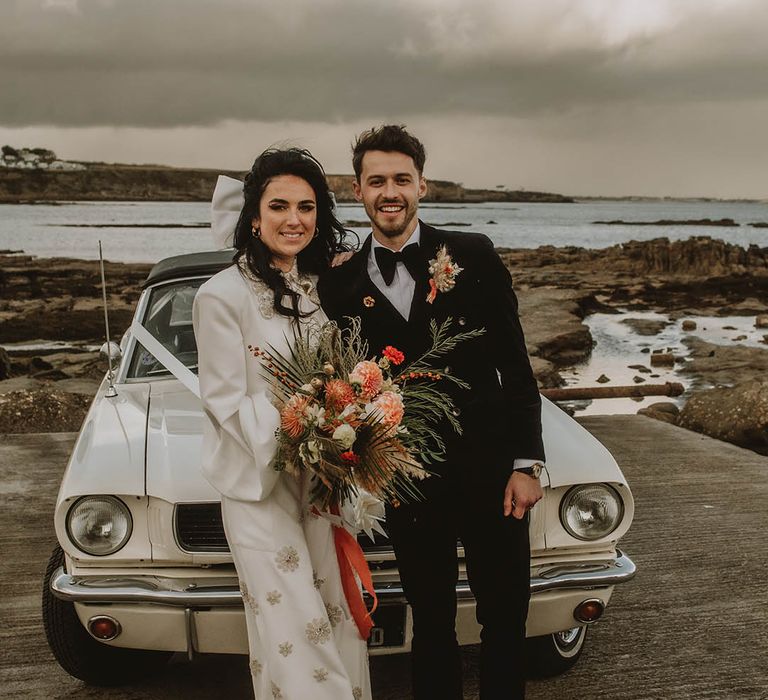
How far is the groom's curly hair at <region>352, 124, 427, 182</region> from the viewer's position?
2861 mm

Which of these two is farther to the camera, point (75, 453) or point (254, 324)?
point (75, 453)

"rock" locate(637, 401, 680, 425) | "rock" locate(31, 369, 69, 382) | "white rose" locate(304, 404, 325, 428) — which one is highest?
"white rose" locate(304, 404, 325, 428)

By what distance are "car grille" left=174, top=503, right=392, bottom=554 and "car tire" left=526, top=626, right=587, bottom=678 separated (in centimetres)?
99

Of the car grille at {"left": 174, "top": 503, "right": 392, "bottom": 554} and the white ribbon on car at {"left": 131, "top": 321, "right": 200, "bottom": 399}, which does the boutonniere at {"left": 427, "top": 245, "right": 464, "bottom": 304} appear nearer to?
the car grille at {"left": 174, "top": 503, "right": 392, "bottom": 554}

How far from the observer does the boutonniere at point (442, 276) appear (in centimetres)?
288

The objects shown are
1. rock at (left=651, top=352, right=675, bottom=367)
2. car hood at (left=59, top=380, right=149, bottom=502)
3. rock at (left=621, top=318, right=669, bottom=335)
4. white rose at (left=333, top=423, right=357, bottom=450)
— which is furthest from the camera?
rock at (left=621, top=318, right=669, bottom=335)

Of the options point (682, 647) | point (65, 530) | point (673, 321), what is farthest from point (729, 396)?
point (673, 321)

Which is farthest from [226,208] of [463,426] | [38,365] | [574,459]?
[38,365]

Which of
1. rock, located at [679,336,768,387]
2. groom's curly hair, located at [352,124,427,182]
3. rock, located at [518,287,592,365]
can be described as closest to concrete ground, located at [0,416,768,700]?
groom's curly hair, located at [352,124,427,182]

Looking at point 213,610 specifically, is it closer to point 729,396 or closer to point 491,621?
point 491,621

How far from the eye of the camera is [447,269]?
9.49 feet

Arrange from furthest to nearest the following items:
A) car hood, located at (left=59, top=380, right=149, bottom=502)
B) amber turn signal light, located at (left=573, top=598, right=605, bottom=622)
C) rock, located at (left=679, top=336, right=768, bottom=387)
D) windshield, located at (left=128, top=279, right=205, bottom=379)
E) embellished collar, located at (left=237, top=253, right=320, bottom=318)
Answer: rock, located at (left=679, top=336, right=768, bottom=387) → windshield, located at (left=128, top=279, right=205, bottom=379) → amber turn signal light, located at (left=573, top=598, right=605, bottom=622) → car hood, located at (left=59, top=380, right=149, bottom=502) → embellished collar, located at (left=237, top=253, right=320, bottom=318)

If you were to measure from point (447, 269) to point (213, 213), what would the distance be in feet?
3.80

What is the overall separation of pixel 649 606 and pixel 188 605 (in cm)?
247
